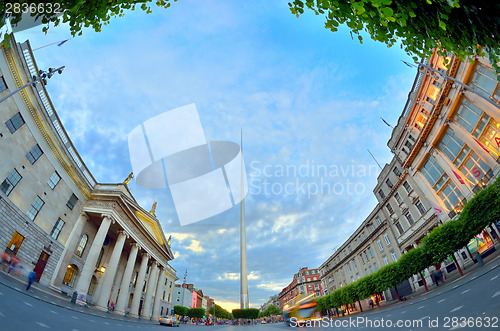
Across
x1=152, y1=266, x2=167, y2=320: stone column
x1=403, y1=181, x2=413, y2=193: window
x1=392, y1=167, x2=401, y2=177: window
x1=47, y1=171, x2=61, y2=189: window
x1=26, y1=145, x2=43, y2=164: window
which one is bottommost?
x1=152, y1=266, x2=167, y2=320: stone column

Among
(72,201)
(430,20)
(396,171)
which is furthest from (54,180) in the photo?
(396,171)

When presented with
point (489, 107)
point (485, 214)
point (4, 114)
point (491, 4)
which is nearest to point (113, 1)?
point (491, 4)

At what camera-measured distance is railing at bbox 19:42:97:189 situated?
69.2 feet

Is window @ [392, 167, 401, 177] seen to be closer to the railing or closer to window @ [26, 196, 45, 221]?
the railing

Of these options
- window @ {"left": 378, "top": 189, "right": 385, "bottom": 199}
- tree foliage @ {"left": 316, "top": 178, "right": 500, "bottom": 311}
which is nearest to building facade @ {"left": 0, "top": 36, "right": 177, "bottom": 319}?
tree foliage @ {"left": 316, "top": 178, "right": 500, "bottom": 311}

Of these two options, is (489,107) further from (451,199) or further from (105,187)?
(105,187)

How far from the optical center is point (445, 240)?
23.8 m

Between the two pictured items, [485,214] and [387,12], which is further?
[485,214]

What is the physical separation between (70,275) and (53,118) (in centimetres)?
2070

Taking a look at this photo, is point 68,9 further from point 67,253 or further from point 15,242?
point 67,253

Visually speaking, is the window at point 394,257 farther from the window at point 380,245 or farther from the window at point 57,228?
the window at point 57,228

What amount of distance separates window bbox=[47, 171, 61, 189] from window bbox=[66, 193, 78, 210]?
3.35 m

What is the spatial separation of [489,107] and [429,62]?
11.3 metres

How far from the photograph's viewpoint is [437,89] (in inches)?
1200
